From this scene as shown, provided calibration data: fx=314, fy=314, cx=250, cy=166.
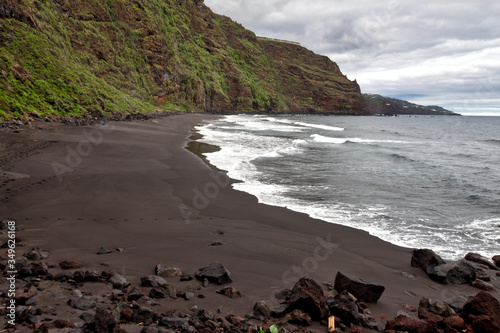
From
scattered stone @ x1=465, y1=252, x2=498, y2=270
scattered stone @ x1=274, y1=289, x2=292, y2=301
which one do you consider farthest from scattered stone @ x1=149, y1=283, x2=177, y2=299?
scattered stone @ x1=465, y1=252, x2=498, y2=270

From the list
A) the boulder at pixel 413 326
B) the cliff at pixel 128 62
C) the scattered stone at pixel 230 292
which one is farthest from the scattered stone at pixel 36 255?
the cliff at pixel 128 62

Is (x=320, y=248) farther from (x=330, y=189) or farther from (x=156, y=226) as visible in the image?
(x=330, y=189)

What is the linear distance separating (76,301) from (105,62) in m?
41.0

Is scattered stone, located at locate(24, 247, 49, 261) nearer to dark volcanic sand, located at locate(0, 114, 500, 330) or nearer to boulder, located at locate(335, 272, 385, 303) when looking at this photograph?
dark volcanic sand, located at locate(0, 114, 500, 330)

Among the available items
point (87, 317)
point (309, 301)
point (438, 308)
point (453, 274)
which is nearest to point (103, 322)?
point (87, 317)

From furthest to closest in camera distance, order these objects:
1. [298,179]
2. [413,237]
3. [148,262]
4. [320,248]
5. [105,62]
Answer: [105,62] → [298,179] → [413,237] → [320,248] → [148,262]

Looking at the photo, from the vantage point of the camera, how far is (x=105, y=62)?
38406 millimetres

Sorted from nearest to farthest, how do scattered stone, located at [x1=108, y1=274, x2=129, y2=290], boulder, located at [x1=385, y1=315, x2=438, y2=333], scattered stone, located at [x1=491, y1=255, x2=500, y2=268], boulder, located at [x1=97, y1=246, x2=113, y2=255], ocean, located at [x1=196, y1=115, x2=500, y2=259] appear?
1. boulder, located at [x1=385, y1=315, x2=438, y2=333]
2. scattered stone, located at [x1=108, y1=274, x2=129, y2=290]
3. boulder, located at [x1=97, y1=246, x2=113, y2=255]
4. scattered stone, located at [x1=491, y1=255, x2=500, y2=268]
5. ocean, located at [x1=196, y1=115, x2=500, y2=259]

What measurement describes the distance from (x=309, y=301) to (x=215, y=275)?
1.36 meters

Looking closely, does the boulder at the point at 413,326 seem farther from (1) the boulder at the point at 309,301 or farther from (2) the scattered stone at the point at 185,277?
(2) the scattered stone at the point at 185,277

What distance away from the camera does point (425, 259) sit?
5695 millimetres

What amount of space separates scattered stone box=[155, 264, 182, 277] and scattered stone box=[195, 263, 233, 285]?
0.29 meters

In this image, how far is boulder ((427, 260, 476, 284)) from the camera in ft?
17.5

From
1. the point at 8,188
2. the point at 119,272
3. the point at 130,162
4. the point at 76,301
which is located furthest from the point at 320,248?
the point at 130,162
